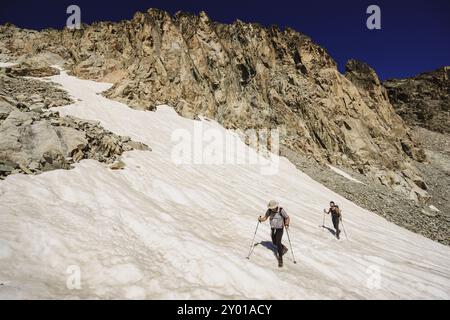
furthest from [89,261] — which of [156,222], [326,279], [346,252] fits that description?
[346,252]

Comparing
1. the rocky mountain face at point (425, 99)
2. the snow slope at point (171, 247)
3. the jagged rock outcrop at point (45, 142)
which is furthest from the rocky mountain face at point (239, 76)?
the rocky mountain face at point (425, 99)

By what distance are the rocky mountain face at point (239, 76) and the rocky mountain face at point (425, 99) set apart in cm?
3659

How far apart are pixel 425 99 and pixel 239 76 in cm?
6408

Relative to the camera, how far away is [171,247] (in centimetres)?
841

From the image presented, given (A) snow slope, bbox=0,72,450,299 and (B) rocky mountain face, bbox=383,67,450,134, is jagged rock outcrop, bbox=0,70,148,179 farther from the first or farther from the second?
(B) rocky mountain face, bbox=383,67,450,134

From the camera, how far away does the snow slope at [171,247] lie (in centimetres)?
656

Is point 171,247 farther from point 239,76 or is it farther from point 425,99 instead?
point 425,99

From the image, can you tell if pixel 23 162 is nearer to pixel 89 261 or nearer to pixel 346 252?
pixel 89 261

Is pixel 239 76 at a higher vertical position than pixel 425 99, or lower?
lower

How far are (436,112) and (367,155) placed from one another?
5340cm

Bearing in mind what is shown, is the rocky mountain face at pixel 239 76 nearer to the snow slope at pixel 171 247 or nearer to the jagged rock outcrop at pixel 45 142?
the jagged rock outcrop at pixel 45 142

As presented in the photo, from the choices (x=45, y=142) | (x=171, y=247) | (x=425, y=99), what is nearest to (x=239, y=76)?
(x=45, y=142)

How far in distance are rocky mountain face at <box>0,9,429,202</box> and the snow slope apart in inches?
831

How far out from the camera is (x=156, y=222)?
32.5 ft
